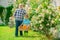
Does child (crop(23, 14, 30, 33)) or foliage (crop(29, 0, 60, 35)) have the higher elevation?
foliage (crop(29, 0, 60, 35))

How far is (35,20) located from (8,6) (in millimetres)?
9158

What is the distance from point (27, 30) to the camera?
41.1 feet

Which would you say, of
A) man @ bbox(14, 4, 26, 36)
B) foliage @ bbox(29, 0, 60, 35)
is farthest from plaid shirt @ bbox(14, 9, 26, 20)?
foliage @ bbox(29, 0, 60, 35)

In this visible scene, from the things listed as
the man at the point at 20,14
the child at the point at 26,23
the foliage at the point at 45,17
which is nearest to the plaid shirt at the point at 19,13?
the man at the point at 20,14

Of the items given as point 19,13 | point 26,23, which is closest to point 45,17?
point 19,13

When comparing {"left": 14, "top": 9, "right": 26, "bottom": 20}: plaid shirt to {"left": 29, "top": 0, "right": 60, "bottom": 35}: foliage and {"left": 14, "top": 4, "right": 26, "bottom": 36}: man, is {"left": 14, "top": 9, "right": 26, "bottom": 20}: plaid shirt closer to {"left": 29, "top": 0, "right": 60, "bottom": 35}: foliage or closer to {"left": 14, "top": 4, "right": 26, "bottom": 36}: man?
{"left": 14, "top": 4, "right": 26, "bottom": 36}: man

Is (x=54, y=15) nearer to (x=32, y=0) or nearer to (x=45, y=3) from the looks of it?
(x=45, y=3)

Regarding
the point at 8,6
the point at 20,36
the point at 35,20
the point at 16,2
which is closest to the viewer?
the point at 35,20

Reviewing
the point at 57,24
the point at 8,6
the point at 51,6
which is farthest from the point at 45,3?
the point at 8,6

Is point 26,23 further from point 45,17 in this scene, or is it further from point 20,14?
point 45,17

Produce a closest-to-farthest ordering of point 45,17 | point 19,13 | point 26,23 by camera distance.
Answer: point 45,17 < point 19,13 < point 26,23

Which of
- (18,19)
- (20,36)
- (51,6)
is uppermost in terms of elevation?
(51,6)

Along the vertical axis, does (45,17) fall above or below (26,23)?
above

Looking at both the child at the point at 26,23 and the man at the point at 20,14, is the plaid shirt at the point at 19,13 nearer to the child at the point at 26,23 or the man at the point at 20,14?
the man at the point at 20,14
